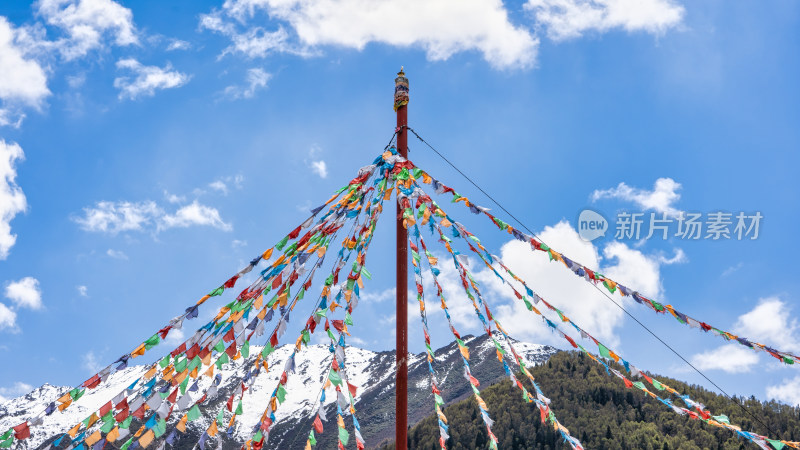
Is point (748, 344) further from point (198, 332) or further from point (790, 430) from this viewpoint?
point (790, 430)

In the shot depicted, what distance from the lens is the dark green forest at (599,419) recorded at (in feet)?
112

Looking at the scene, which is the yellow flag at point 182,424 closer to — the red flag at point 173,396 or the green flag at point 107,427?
the red flag at point 173,396

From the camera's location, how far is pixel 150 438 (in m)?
4.77

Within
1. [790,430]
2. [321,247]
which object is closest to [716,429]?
[790,430]

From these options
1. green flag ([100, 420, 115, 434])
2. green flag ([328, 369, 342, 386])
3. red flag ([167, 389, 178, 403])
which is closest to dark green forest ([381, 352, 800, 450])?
green flag ([328, 369, 342, 386])

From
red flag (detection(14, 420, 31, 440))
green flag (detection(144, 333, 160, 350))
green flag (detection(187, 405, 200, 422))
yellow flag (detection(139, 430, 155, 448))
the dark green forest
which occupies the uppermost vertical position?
green flag (detection(144, 333, 160, 350))

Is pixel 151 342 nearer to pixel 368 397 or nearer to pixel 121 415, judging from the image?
pixel 121 415

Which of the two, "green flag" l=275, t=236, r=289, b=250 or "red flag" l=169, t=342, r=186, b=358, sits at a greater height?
"green flag" l=275, t=236, r=289, b=250

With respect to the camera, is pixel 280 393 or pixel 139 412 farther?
pixel 280 393

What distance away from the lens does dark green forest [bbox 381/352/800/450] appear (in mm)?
34188

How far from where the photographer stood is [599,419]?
125 ft

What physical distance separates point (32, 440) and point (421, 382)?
11239 cm

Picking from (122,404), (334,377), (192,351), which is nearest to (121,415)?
(122,404)

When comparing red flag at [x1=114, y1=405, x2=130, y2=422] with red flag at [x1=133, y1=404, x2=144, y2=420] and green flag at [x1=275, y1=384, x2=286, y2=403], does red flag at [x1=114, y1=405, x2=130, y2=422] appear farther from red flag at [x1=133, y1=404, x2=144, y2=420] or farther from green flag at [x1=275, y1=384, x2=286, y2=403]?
green flag at [x1=275, y1=384, x2=286, y2=403]
